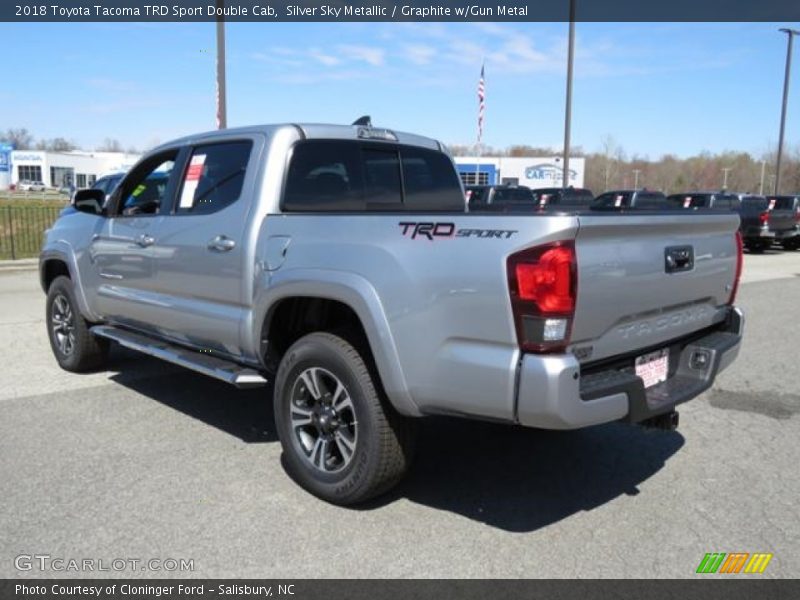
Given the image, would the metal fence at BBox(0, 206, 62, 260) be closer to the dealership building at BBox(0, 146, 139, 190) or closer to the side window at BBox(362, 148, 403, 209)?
the side window at BBox(362, 148, 403, 209)

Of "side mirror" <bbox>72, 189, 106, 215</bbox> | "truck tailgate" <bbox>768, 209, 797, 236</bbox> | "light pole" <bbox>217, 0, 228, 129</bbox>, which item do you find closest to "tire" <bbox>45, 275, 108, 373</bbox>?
"side mirror" <bbox>72, 189, 106, 215</bbox>

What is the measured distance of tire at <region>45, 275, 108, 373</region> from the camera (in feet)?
20.1

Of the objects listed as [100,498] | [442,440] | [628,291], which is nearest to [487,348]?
[628,291]

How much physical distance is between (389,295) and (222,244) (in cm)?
143

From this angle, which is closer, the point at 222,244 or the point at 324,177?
the point at 222,244

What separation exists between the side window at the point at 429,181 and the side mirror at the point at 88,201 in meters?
2.65

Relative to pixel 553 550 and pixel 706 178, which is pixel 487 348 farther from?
pixel 706 178

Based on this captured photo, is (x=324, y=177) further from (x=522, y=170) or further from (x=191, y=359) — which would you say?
(x=522, y=170)

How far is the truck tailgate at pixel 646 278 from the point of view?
9.94 feet

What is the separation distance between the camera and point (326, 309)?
3.98 metres

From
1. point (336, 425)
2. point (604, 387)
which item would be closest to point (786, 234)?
point (604, 387)

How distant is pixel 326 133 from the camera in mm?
4484

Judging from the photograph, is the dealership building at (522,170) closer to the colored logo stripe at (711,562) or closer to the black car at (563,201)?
the black car at (563,201)

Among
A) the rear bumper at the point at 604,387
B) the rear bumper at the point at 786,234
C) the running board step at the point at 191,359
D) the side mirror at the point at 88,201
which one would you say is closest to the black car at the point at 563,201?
the rear bumper at the point at 604,387
